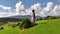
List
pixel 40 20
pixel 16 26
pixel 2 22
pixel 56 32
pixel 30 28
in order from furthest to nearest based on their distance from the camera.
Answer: pixel 2 22 < pixel 40 20 < pixel 16 26 < pixel 30 28 < pixel 56 32

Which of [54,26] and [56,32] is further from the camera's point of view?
[54,26]

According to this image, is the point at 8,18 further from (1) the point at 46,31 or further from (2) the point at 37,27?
(1) the point at 46,31

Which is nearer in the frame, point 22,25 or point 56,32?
point 56,32

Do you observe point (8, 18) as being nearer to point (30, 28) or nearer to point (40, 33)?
point (30, 28)

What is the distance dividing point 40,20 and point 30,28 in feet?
23.8

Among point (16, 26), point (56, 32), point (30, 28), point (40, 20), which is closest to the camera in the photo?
point (56, 32)

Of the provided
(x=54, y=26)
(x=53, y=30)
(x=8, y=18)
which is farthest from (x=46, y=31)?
(x=8, y=18)

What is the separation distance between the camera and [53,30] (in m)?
27.7

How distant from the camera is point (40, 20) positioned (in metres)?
36.3

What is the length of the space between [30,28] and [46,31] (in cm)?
368

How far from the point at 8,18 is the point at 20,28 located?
312 inches

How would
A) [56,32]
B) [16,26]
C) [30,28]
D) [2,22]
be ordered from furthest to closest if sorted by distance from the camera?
Result: [2,22]
[16,26]
[30,28]
[56,32]

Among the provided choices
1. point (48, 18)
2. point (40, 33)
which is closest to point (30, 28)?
point (40, 33)

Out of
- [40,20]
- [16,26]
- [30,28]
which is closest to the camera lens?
[30,28]
